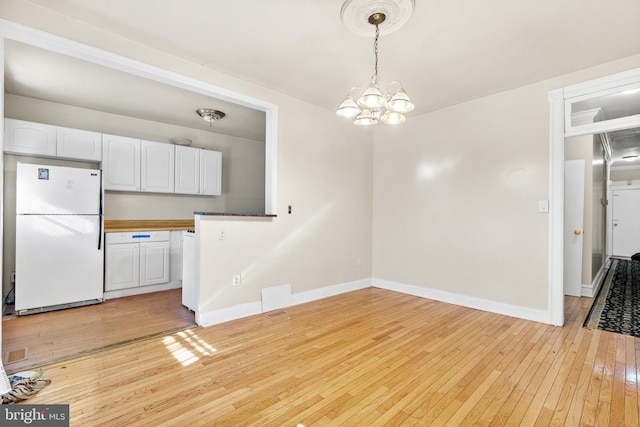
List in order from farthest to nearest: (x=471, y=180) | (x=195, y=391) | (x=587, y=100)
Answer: (x=471, y=180)
(x=587, y=100)
(x=195, y=391)

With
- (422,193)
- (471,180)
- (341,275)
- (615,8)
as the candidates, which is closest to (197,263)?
(341,275)

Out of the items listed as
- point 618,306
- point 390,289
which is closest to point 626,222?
point 618,306

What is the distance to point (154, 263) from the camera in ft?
14.2

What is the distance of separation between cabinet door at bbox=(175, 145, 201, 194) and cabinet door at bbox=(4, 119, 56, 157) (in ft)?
4.91

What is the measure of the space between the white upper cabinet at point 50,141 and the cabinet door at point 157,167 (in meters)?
0.56

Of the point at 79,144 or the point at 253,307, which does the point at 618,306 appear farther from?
the point at 79,144

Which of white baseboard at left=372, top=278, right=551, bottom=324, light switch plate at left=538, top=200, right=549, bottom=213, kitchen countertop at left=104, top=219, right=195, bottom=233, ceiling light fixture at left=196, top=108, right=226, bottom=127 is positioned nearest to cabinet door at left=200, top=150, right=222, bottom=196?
kitchen countertop at left=104, top=219, right=195, bottom=233

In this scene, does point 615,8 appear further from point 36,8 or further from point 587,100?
point 36,8

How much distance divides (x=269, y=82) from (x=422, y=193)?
8.28 ft

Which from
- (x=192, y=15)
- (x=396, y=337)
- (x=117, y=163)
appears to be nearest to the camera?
(x=192, y=15)

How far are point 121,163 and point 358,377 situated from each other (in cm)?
420

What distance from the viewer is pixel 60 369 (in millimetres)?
2145

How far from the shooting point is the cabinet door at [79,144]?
3752mm

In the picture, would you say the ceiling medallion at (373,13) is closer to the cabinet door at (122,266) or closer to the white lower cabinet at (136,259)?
the white lower cabinet at (136,259)
